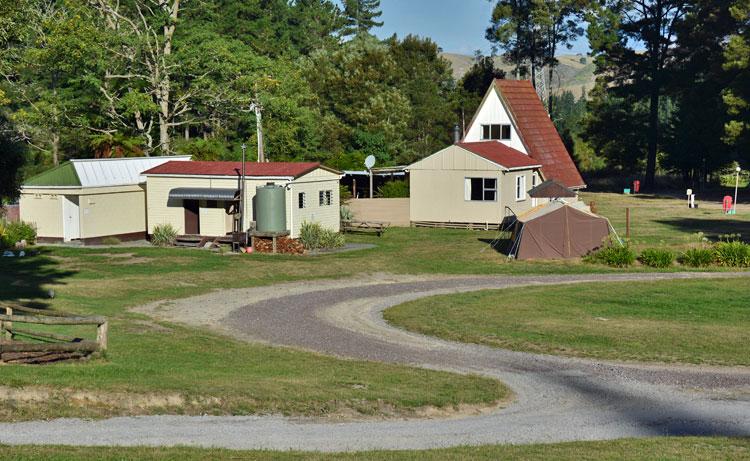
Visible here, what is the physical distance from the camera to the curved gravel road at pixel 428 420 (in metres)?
16.7

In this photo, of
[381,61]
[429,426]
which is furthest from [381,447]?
[381,61]

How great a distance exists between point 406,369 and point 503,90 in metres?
44.3

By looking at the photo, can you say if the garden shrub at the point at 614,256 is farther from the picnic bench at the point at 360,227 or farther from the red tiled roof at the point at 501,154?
the picnic bench at the point at 360,227

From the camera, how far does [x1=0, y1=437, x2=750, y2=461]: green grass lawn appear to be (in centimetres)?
1466

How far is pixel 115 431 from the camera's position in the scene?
1661 centimetres

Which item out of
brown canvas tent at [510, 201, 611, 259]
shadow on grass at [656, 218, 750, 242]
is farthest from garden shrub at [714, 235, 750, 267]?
shadow on grass at [656, 218, 750, 242]

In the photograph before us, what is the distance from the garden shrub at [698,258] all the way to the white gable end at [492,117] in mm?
22145

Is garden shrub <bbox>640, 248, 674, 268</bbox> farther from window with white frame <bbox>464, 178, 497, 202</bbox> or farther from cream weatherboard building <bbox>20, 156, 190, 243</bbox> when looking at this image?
cream weatherboard building <bbox>20, 156, 190, 243</bbox>

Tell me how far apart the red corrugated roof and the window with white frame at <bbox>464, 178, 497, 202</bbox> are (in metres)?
10.2

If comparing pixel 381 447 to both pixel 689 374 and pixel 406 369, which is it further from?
pixel 689 374

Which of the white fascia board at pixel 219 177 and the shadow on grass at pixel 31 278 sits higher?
the white fascia board at pixel 219 177

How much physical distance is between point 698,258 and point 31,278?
25963 millimetres

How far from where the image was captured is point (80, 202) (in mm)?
48750

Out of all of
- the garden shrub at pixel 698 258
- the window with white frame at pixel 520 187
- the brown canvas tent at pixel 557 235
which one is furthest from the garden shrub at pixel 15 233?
the garden shrub at pixel 698 258
